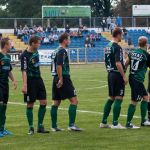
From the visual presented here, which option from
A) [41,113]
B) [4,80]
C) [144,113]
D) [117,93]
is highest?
[4,80]

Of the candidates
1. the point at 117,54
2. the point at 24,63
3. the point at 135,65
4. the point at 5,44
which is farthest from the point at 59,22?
the point at 24,63

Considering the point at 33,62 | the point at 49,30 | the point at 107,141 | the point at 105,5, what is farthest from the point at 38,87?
the point at 105,5

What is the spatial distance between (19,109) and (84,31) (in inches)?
1660

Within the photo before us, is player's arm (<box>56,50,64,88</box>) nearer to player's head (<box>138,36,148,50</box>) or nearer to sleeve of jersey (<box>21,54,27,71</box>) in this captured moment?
sleeve of jersey (<box>21,54,27,71</box>)

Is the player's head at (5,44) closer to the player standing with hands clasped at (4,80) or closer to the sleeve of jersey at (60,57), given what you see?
the player standing with hands clasped at (4,80)


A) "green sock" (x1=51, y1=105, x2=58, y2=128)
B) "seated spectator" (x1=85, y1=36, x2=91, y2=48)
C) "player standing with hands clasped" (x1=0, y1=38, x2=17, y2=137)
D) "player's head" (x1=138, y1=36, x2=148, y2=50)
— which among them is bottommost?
"seated spectator" (x1=85, y1=36, x2=91, y2=48)

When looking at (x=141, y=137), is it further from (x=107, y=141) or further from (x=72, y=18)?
(x=72, y=18)

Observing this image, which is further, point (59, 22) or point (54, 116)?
point (59, 22)

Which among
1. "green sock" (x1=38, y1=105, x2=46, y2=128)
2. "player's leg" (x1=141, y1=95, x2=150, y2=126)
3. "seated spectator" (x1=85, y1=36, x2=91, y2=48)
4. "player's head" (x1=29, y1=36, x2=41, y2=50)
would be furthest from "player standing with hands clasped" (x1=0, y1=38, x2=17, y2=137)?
"seated spectator" (x1=85, y1=36, x2=91, y2=48)

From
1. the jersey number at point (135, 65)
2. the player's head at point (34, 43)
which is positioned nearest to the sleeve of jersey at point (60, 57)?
the player's head at point (34, 43)

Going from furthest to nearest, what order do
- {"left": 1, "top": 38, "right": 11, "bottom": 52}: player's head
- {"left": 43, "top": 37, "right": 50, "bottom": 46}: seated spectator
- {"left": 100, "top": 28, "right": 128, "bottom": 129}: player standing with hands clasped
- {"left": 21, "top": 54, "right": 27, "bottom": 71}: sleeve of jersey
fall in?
{"left": 43, "top": 37, "right": 50, "bottom": 46}: seated spectator, {"left": 100, "top": 28, "right": 128, "bottom": 129}: player standing with hands clasped, {"left": 1, "top": 38, "right": 11, "bottom": 52}: player's head, {"left": 21, "top": 54, "right": 27, "bottom": 71}: sleeve of jersey

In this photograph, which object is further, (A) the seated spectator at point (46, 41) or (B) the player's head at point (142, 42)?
(A) the seated spectator at point (46, 41)

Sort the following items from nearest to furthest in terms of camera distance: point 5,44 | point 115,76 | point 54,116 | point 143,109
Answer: point 5,44
point 54,116
point 115,76
point 143,109

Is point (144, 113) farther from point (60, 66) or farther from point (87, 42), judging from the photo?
point (87, 42)
